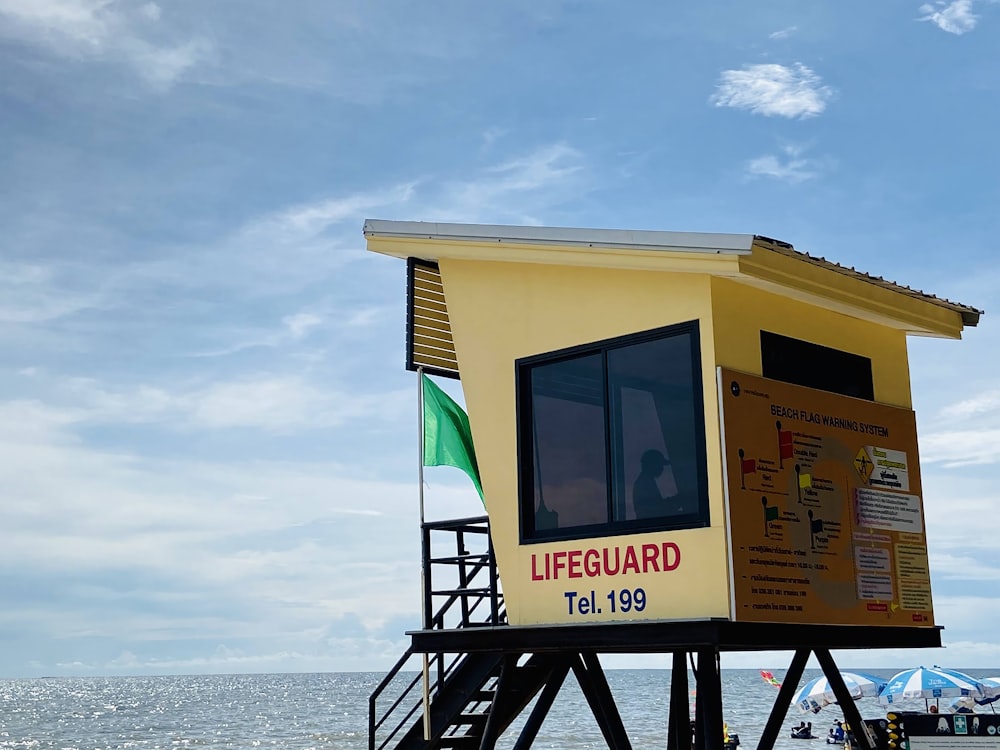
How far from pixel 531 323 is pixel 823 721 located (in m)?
59.2

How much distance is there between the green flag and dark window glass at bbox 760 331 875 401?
3387mm

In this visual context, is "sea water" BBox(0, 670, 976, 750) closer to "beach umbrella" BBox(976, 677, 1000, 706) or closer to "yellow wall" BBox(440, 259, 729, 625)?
"beach umbrella" BBox(976, 677, 1000, 706)

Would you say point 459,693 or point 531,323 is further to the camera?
point 459,693

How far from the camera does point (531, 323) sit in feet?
39.7

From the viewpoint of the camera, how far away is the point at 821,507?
11.2 m

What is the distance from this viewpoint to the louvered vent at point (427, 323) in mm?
13336

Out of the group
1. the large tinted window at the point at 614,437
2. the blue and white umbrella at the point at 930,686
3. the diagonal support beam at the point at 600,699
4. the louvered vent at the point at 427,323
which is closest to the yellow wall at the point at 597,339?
the large tinted window at the point at 614,437

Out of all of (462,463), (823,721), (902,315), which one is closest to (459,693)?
(462,463)

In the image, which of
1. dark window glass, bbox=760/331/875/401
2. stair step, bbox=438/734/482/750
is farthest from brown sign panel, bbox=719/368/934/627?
stair step, bbox=438/734/482/750

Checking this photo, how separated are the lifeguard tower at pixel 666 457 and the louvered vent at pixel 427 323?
0.02m

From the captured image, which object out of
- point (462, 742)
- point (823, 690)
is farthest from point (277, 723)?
point (462, 742)

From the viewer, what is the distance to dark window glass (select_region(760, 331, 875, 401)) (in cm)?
1127

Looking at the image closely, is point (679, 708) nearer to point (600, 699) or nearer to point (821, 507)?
point (600, 699)

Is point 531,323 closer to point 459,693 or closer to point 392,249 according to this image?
point 392,249
